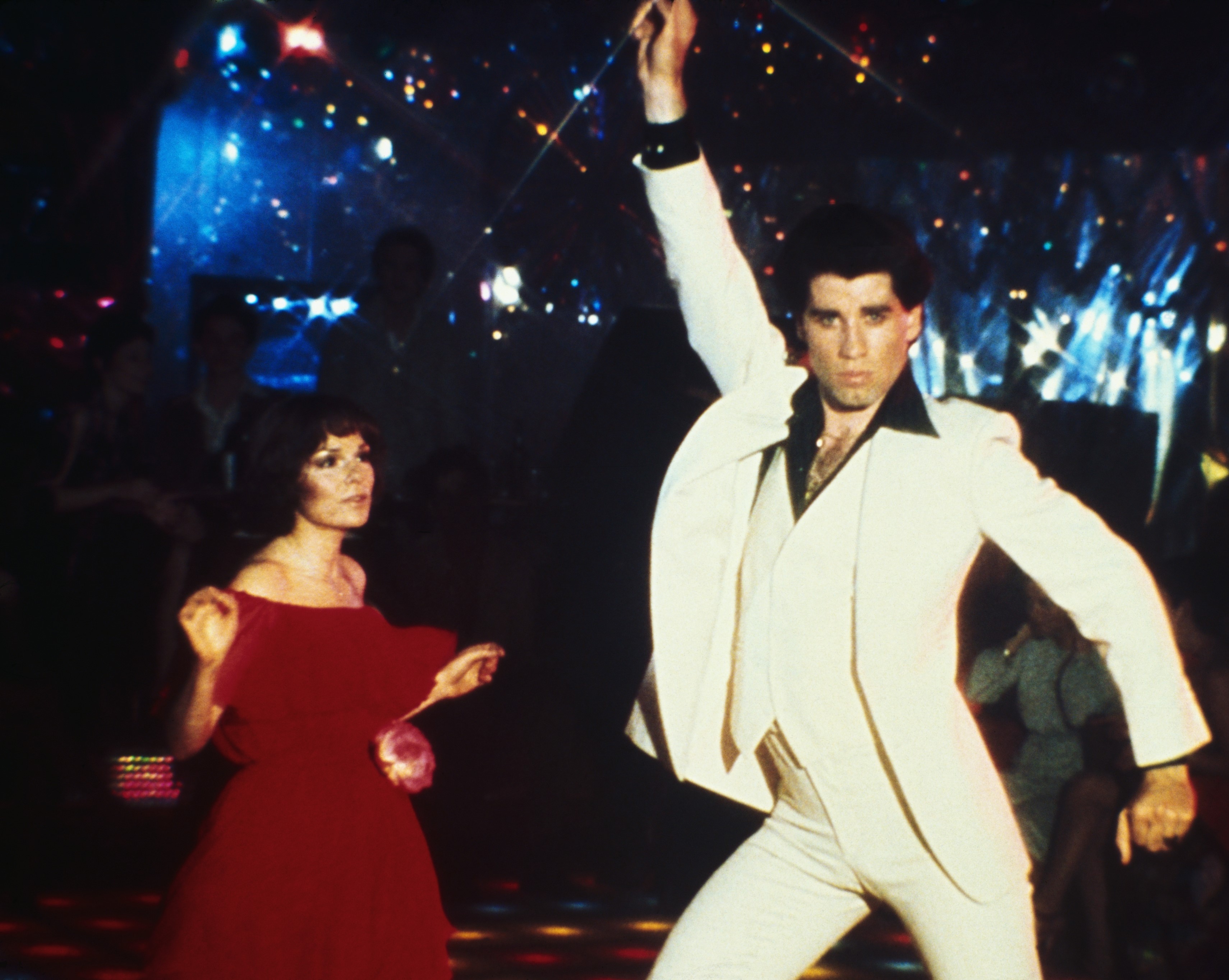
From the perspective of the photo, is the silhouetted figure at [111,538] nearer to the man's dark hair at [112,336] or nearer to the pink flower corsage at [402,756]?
the man's dark hair at [112,336]

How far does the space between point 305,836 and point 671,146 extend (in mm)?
1525

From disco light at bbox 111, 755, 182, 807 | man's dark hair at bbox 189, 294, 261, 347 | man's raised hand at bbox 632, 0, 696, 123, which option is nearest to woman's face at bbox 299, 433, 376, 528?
man's raised hand at bbox 632, 0, 696, 123

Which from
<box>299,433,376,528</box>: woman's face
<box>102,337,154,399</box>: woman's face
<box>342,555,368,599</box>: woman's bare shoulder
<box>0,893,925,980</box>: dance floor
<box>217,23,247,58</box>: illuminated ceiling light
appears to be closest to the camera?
<box>299,433,376,528</box>: woman's face

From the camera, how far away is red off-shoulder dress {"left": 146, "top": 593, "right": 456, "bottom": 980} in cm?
212

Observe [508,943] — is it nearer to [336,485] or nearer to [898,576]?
Result: [336,485]

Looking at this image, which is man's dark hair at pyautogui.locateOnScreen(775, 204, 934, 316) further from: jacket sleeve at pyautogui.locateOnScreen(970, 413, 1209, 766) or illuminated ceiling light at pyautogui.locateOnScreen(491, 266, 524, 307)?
illuminated ceiling light at pyautogui.locateOnScreen(491, 266, 524, 307)

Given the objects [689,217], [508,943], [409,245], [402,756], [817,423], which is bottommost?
[508,943]

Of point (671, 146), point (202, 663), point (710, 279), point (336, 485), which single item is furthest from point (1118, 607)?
point (202, 663)

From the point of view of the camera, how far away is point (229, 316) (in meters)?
3.94

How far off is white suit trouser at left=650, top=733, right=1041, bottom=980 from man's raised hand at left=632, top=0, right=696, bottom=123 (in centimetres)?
120

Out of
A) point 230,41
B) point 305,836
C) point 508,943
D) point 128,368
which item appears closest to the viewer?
point 305,836

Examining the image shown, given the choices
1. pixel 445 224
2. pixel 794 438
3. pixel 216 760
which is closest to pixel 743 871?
pixel 794 438

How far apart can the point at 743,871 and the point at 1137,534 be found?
2305 millimetres

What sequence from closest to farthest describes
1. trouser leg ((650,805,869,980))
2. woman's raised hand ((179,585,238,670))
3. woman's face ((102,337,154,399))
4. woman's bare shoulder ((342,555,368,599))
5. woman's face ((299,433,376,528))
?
1. trouser leg ((650,805,869,980))
2. woman's raised hand ((179,585,238,670))
3. woman's face ((299,433,376,528))
4. woman's bare shoulder ((342,555,368,599))
5. woman's face ((102,337,154,399))
